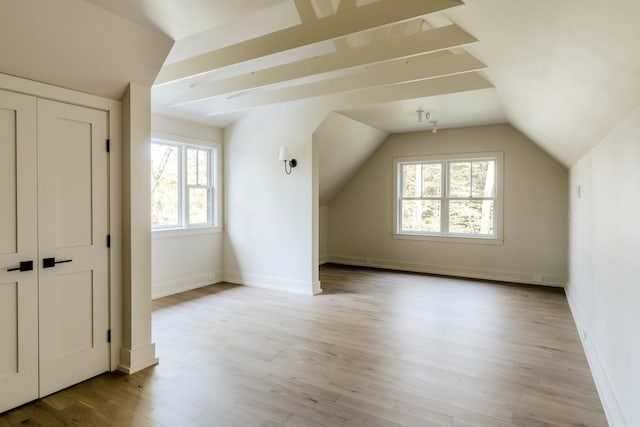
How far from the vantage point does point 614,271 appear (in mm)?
2328

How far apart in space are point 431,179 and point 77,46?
5.60m

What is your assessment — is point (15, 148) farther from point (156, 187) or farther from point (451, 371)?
point (451, 371)

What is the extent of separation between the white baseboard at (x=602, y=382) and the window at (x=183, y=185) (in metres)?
4.81

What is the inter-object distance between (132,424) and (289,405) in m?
0.93

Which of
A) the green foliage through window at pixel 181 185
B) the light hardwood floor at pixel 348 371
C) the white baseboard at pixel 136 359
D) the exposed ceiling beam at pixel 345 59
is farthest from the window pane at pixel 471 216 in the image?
the white baseboard at pixel 136 359

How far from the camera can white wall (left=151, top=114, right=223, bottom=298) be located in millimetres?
4895

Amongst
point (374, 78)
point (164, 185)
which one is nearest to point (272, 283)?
point (164, 185)

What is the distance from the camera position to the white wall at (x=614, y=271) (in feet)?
6.08

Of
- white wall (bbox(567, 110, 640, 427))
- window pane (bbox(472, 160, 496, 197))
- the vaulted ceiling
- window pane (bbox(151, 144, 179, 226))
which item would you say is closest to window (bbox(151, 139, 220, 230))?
window pane (bbox(151, 144, 179, 226))

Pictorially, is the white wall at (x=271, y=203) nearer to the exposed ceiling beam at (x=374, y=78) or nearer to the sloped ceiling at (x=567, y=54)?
the exposed ceiling beam at (x=374, y=78)

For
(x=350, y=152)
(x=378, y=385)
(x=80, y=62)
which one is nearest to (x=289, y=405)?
(x=378, y=385)

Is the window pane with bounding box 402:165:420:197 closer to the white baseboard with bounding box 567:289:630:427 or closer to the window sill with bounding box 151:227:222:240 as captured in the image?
the window sill with bounding box 151:227:222:240

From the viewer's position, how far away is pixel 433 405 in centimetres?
237

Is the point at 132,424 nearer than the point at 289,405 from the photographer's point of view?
Yes
